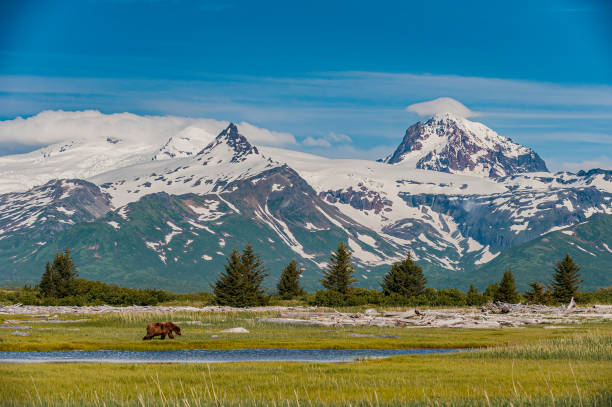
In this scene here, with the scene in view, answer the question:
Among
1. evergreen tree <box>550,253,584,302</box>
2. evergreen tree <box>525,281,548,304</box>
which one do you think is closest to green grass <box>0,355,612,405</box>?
evergreen tree <box>525,281,548,304</box>

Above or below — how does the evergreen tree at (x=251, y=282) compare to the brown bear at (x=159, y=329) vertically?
above

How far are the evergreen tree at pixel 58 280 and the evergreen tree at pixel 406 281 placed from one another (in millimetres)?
57597

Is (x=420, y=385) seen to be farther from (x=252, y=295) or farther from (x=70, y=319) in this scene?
(x=252, y=295)

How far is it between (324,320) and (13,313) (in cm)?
4599

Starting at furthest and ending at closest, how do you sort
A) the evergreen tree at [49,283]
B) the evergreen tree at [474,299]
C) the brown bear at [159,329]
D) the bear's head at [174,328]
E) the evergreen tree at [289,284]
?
1. the evergreen tree at [289,284]
2. the evergreen tree at [49,283]
3. the evergreen tree at [474,299]
4. the bear's head at [174,328]
5. the brown bear at [159,329]

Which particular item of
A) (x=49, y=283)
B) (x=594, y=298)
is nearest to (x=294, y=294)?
(x=49, y=283)

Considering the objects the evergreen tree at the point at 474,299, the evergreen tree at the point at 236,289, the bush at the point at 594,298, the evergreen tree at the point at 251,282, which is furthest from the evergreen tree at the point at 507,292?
the evergreen tree at the point at 236,289

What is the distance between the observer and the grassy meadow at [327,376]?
3108 cm

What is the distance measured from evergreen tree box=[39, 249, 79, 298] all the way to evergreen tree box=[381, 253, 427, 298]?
189 ft

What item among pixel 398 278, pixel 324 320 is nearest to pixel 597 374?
pixel 324 320

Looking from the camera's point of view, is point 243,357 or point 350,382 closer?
point 350,382

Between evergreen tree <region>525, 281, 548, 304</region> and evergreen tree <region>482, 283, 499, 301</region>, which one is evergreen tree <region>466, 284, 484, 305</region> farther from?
evergreen tree <region>525, 281, 548, 304</region>

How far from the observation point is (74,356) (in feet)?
176

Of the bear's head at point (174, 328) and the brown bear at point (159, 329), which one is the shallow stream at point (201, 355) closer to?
the brown bear at point (159, 329)
